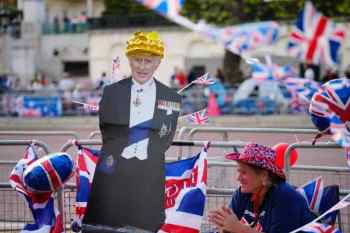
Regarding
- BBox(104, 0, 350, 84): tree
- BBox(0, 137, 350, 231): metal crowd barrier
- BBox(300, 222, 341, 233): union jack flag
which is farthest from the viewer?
BBox(104, 0, 350, 84): tree

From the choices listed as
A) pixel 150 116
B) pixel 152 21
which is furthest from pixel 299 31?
pixel 152 21

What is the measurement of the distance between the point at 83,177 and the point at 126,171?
2.22 feet

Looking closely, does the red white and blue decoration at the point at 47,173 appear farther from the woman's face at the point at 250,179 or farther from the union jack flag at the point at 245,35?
the union jack flag at the point at 245,35

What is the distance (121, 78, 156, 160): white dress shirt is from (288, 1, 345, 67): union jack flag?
5.25ft

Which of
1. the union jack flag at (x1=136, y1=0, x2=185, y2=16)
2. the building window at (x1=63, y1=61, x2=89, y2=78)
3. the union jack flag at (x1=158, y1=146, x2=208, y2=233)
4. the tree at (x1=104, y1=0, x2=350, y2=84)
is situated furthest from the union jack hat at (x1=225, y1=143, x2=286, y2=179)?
the building window at (x1=63, y1=61, x2=89, y2=78)

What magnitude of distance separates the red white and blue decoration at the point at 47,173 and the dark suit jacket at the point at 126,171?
0.22 m

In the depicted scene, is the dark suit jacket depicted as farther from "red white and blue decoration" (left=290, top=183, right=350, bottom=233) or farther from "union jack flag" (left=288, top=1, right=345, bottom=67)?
"union jack flag" (left=288, top=1, right=345, bottom=67)

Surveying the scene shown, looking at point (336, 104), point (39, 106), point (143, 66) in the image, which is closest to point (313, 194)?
point (336, 104)

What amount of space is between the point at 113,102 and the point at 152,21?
26067 millimetres

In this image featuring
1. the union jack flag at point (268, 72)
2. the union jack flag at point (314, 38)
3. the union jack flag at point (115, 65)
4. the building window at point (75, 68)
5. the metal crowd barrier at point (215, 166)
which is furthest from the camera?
the building window at point (75, 68)

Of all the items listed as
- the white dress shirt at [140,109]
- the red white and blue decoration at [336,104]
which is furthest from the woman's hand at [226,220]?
the red white and blue decoration at [336,104]

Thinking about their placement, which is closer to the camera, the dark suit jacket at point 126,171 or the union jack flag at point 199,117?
the dark suit jacket at point 126,171

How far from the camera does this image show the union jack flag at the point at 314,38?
3.72 m

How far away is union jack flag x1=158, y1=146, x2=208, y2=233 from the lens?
5.71 meters
